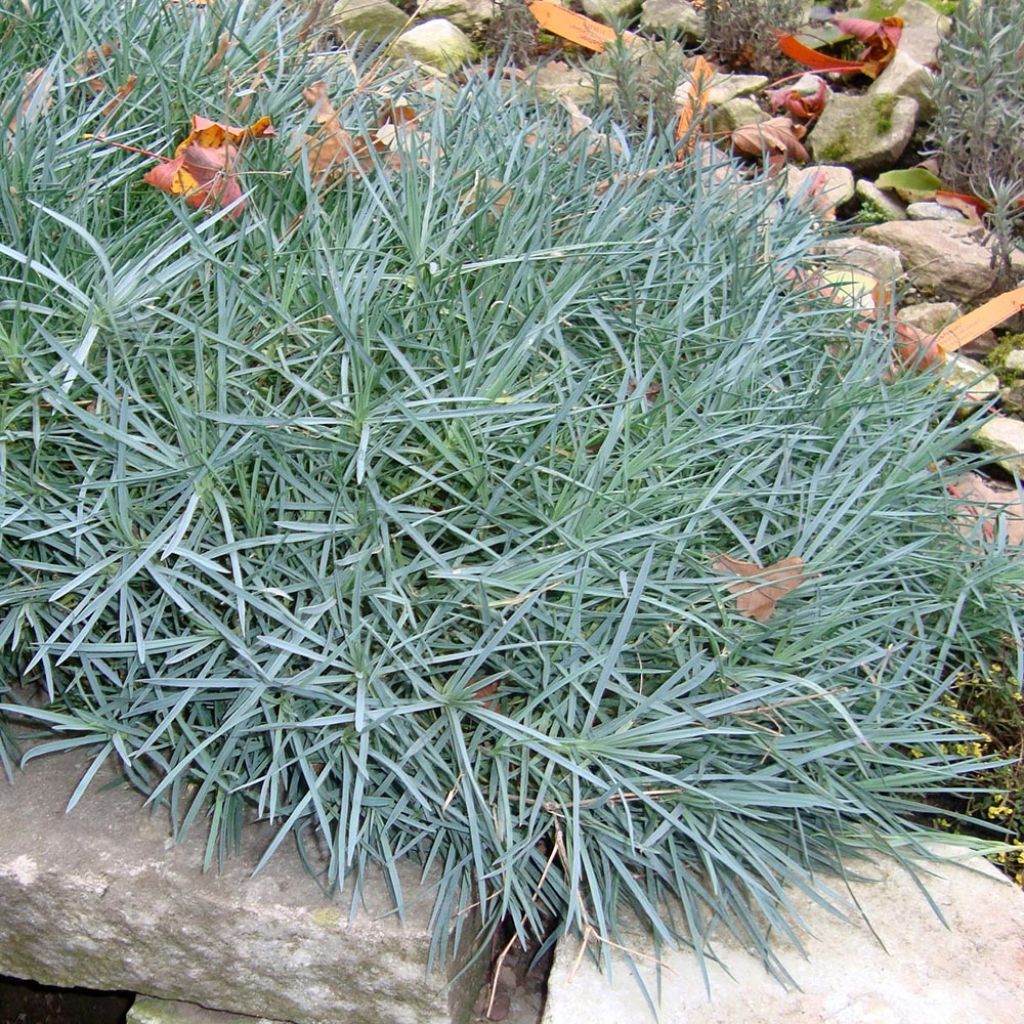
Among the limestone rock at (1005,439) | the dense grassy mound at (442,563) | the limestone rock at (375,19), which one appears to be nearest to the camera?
the dense grassy mound at (442,563)

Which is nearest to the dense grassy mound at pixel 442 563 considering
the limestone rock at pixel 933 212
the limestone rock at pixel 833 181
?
the limestone rock at pixel 833 181

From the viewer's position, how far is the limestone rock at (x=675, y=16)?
418 cm

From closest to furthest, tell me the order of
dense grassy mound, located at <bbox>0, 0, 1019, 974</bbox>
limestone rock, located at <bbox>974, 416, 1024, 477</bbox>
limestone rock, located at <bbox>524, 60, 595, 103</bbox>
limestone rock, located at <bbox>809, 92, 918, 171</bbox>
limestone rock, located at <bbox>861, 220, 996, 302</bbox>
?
dense grassy mound, located at <bbox>0, 0, 1019, 974</bbox>
limestone rock, located at <bbox>974, 416, 1024, 477</bbox>
limestone rock, located at <bbox>861, 220, 996, 302</bbox>
limestone rock, located at <bbox>524, 60, 595, 103</bbox>
limestone rock, located at <bbox>809, 92, 918, 171</bbox>

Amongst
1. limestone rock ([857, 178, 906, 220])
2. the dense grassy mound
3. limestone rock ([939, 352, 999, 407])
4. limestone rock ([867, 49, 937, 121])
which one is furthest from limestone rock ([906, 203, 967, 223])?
the dense grassy mound

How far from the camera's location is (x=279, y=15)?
270cm

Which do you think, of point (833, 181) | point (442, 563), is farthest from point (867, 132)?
point (442, 563)

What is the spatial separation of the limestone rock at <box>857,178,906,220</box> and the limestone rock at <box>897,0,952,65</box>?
24.6 inches

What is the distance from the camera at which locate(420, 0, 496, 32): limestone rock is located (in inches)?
164

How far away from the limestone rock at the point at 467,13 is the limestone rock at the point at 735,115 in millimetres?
1009

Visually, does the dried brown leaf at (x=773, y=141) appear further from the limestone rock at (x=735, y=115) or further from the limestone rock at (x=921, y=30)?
the limestone rock at (x=921, y=30)

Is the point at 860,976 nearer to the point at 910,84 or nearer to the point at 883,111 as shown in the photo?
the point at 883,111

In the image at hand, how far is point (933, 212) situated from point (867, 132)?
414mm

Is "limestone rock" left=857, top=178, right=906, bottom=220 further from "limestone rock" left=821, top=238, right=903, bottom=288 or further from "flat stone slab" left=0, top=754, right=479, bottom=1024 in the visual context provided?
"flat stone slab" left=0, top=754, right=479, bottom=1024

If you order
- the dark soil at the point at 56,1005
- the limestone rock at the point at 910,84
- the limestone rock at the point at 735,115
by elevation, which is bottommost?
the dark soil at the point at 56,1005
